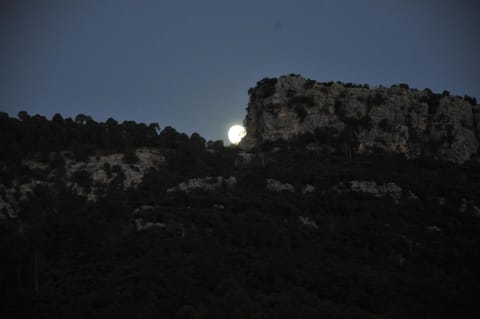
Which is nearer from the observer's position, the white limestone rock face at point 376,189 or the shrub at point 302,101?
the white limestone rock face at point 376,189

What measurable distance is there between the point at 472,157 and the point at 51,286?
5292 centimetres

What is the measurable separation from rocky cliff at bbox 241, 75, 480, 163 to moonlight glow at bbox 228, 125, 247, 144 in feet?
5.22

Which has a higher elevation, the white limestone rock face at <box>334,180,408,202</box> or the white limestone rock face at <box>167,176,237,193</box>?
the white limestone rock face at <box>167,176,237,193</box>

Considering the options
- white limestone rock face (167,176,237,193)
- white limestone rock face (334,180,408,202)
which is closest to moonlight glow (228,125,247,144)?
white limestone rock face (167,176,237,193)

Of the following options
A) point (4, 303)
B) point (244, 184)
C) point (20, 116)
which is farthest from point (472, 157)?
point (4, 303)

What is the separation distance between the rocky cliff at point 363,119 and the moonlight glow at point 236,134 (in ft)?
5.22

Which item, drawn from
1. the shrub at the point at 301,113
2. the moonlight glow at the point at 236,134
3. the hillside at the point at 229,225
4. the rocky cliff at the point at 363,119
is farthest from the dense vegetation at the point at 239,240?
the moonlight glow at the point at 236,134

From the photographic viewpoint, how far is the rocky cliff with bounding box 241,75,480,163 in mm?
86062

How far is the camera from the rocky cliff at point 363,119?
282 ft

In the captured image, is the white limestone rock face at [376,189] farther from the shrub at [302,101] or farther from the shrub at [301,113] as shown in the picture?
the shrub at [302,101]

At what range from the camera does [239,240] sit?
60.0 metres

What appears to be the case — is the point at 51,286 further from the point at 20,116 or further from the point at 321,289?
the point at 20,116

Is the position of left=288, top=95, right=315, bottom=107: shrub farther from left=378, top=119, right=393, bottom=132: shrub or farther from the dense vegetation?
left=378, top=119, right=393, bottom=132: shrub

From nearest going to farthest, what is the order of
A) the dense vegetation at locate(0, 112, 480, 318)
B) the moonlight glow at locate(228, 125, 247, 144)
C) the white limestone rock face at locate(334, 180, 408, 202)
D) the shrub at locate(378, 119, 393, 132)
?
1. the dense vegetation at locate(0, 112, 480, 318)
2. the white limestone rock face at locate(334, 180, 408, 202)
3. the shrub at locate(378, 119, 393, 132)
4. the moonlight glow at locate(228, 125, 247, 144)
